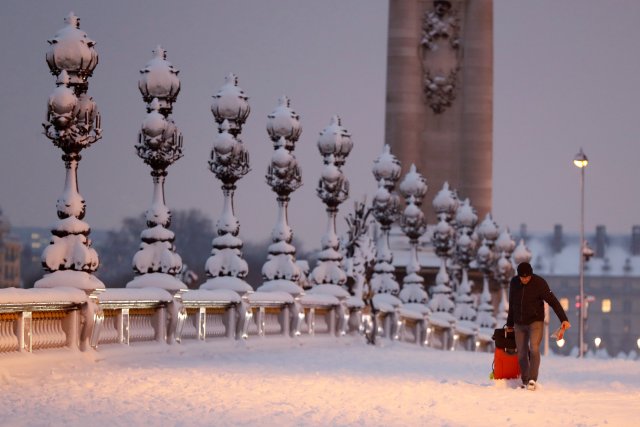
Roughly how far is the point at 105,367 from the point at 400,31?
67.3m

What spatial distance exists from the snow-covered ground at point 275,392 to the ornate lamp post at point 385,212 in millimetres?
19266

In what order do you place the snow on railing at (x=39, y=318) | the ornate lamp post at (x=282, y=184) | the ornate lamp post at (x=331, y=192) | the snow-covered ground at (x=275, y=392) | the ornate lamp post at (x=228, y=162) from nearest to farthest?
the snow-covered ground at (x=275, y=392) → the snow on railing at (x=39, y=318) → the ornate lamp post at (x=228, y=162) → the ornate lamp post at (x=282, y=184) → the ornate lamp post at (x=331, y=192)

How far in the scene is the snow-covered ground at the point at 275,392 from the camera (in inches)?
710

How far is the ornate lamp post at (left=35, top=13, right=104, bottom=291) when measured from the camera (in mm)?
25109

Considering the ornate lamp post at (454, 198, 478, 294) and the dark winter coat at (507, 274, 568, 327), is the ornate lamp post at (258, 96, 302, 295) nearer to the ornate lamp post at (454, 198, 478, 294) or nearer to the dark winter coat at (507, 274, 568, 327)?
the dark winter coat at (507, 274, 568, 327)

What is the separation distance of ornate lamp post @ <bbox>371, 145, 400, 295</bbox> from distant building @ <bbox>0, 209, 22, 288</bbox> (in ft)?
289

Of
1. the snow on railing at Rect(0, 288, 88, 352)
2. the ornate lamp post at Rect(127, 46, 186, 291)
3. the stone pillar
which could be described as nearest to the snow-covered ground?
the snow on railing at Rect(0, 288, 88, 352)

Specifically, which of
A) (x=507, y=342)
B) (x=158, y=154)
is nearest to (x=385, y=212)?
(x=158, y=154)

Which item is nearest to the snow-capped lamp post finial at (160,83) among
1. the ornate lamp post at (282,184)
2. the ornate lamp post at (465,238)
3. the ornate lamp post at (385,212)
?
the ornate lamp post at (282,184)

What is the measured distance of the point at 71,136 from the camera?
25328 mm

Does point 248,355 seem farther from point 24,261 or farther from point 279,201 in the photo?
point 24,261

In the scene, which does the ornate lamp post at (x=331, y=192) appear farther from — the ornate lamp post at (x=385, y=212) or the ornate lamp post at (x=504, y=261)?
the ornate lamp post at (x=504, y=261)

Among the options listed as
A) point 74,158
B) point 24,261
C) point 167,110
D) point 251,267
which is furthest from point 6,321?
point 251,267

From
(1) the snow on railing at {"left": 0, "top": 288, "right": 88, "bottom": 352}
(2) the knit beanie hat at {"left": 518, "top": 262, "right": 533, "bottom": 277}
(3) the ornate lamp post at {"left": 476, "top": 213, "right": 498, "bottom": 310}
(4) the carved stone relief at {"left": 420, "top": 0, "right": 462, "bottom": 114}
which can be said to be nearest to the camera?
(1) the snow on railing at {"left": 0, "top": 288, "right": 88, "bottom": 352}
